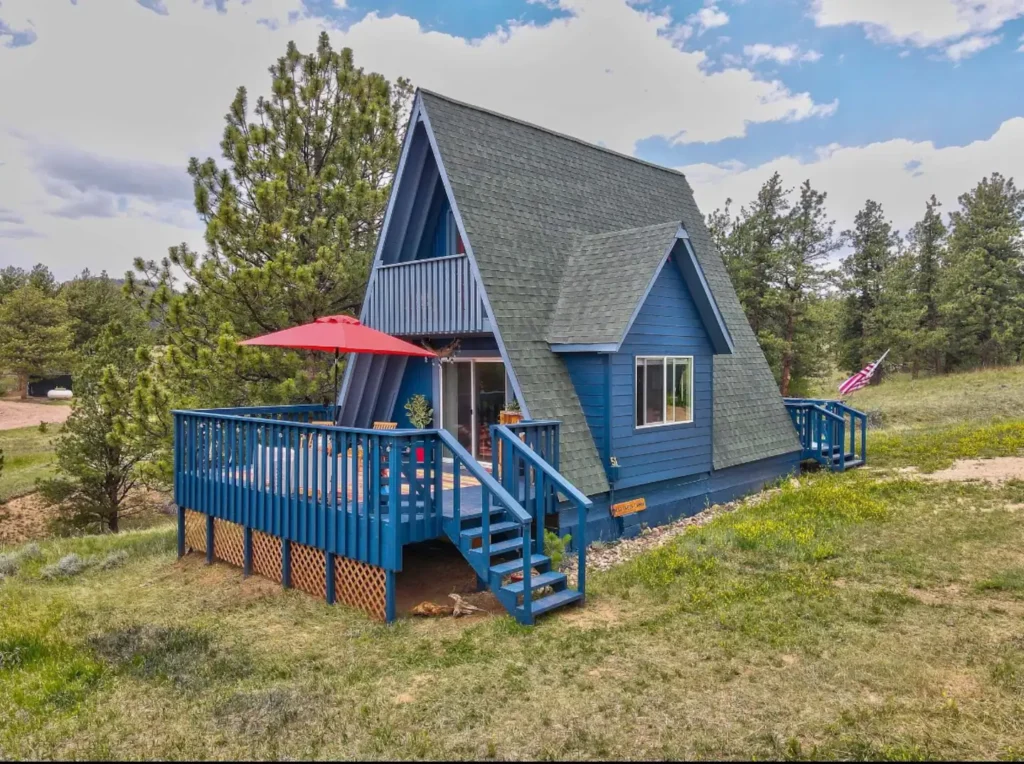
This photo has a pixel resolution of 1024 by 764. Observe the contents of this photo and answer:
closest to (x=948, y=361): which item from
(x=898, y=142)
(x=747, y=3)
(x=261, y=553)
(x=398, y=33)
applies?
(x=898, y=142)

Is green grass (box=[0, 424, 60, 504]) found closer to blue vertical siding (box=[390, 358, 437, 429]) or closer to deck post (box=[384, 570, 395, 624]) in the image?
blue vertical siding (box=[390, 358, 437, 429])

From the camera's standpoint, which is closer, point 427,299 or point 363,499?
point 363,499

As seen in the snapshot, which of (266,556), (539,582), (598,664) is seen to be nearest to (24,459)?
(266,556)

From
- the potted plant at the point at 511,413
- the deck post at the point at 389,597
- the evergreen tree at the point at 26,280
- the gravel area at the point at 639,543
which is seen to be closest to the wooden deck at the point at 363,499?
the deck post at the point at 389,597

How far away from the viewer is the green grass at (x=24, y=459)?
24.1 metres

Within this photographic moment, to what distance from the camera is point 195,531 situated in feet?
32.8

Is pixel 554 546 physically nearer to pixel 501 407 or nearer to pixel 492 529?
pixel 492 529

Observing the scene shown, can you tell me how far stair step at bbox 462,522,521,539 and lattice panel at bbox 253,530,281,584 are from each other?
2.85 m

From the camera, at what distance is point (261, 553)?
8.67 m

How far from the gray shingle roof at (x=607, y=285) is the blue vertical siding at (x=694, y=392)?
487mm

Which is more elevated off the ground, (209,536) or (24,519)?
(209,536)

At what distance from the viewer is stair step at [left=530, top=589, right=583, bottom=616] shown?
6340 millimetres

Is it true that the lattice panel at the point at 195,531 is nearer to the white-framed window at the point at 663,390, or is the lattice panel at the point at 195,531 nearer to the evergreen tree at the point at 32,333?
the white-framed window at the point at 663,390

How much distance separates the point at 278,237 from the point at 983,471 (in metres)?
15.5
